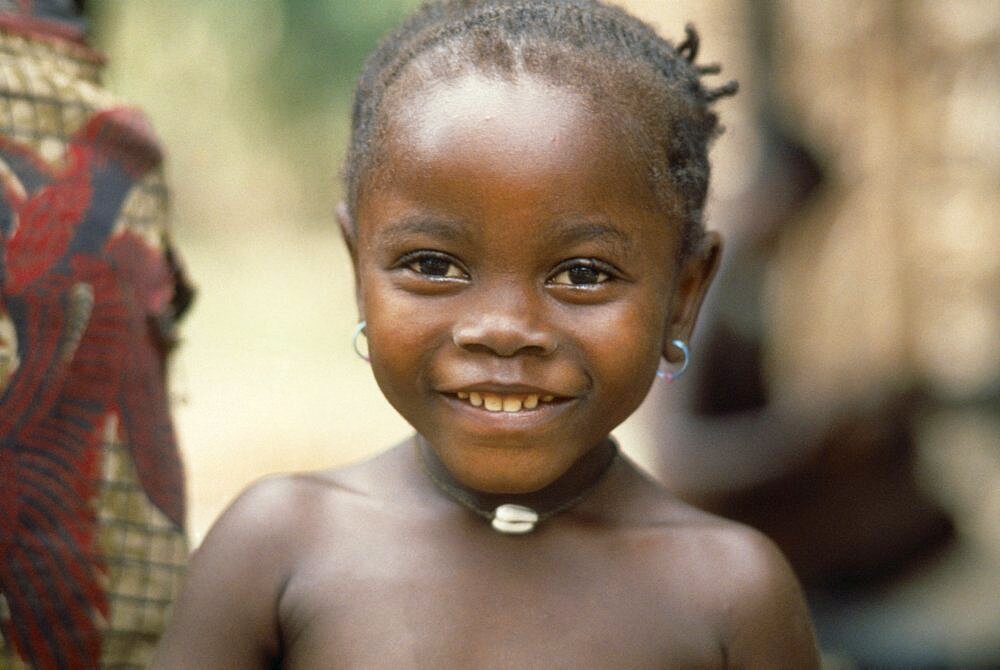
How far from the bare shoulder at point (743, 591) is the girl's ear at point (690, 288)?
246 millimetres

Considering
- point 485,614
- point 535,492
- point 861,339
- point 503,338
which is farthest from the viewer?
point 861,339

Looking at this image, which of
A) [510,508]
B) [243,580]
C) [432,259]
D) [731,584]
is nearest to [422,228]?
[432,259]

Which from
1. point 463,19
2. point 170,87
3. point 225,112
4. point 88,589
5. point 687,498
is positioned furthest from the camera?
point 225,112

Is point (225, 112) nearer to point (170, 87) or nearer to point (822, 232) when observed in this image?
point (170, 87)

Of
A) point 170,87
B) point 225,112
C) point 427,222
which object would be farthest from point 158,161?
point 225,112

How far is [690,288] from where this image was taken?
6.18 ft

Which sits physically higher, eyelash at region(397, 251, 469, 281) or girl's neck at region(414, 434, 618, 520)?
eyelash at region(397, 251, 469, 281)

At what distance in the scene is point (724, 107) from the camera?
3617 mm

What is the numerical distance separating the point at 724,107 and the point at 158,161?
1.91 metres

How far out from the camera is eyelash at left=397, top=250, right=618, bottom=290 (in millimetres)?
1652

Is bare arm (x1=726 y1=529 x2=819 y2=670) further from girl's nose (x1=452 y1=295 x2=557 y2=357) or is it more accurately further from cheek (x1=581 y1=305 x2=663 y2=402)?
girl's nose (x1=452 y1=295 x2=557 y2=357)

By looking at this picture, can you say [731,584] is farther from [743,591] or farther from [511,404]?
[511,404]

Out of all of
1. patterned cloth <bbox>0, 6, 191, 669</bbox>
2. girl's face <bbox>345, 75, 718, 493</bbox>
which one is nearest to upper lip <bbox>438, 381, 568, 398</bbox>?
girl's face <bbox>345, 75, 718, 493</bbox>

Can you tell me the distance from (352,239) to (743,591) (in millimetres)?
703
